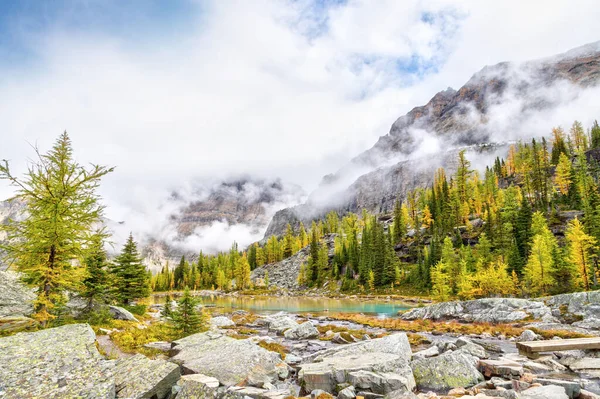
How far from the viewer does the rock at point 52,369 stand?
362 inches

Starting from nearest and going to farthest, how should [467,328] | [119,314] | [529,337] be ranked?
[529,337], [119,314], [467,328]

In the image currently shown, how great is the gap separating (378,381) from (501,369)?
681cm

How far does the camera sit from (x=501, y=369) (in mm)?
14578

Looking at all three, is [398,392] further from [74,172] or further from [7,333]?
[74,172]

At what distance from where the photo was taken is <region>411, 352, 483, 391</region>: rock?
14.1 metres

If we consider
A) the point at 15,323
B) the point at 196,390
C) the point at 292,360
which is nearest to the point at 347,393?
the point at 196,390

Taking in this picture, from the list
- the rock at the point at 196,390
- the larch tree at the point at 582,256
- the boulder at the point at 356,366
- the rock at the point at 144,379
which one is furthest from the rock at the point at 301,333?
the larch tree at the point at 582,256

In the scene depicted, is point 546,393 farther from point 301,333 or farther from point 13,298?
point 13,298

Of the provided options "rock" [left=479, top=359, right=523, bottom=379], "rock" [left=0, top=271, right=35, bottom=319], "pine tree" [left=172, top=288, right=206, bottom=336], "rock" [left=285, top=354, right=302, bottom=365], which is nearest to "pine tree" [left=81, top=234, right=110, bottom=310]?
"rock" [left=0, top=271, right=35, bottom=319]

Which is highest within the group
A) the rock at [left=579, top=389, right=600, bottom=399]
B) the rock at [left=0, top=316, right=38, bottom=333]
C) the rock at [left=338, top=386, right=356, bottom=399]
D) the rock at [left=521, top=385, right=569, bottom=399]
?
the rock at [left=0, top=316, right=38, bottom=333]

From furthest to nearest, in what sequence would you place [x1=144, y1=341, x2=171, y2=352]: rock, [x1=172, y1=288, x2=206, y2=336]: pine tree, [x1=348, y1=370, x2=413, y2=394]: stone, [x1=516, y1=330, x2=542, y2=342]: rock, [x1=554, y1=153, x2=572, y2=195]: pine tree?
[x1=554, y1=153, x2=572, y2=195]: pine tree < [x1=516, y1=330, x2=542, y2=342]: rock < [x1=172, y1=288, x2=206, y2=336]: pine tree < [x1=144, y1=341, x2=171, y2=352]: rock < [x1=348, y1=370, x2=413, y2=394]: stone

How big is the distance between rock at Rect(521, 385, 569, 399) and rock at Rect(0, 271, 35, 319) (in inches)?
1099

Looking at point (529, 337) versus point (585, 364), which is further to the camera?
point (529, 337)

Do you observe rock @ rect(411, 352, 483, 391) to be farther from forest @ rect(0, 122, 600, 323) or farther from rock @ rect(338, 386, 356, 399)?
forest @ rect(0, 122, 600, 323)
